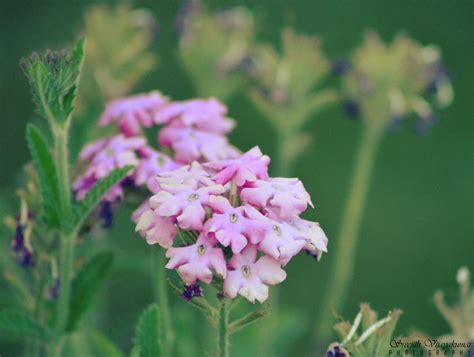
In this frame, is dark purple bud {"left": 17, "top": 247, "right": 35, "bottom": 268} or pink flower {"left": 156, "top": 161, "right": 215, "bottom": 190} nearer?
pink flower {"left": 156, "top": 161, "right": 215, "bottom": 190}

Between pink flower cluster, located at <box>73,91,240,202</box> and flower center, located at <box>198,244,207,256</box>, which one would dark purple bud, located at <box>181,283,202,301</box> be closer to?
flower center, located at <box>198,244,207,256</box>

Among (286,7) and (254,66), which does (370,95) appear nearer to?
(254,66)

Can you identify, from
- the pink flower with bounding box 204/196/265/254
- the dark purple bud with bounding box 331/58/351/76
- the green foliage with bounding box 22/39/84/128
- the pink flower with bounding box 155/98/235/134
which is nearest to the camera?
the pink flower with bounding box 204/196/265/254

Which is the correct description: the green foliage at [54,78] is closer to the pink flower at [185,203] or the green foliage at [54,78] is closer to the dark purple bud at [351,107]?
the pink flower at [185,203]

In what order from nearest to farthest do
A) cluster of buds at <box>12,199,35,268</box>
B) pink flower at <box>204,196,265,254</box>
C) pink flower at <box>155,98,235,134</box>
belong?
pink flower at <box>204,196,265,254</box> → cluster of buds at <box>12,199,35,268</box> → pink flower at <box>155,98,235,134</box>

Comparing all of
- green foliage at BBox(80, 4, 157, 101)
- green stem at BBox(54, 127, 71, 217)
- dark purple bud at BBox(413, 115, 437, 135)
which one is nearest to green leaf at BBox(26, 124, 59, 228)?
green stem at BBox(54, 127, 71, 217)

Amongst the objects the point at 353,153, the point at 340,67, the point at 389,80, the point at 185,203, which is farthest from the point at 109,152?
the point at 353,153

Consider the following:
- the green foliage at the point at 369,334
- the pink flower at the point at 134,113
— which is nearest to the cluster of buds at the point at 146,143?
the pink flower at the point at 134,113
